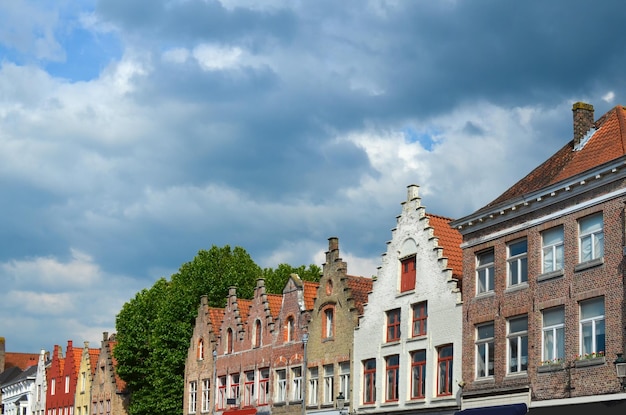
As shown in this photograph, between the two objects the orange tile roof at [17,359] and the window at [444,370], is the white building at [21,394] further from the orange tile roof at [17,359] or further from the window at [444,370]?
the window at [444,370]

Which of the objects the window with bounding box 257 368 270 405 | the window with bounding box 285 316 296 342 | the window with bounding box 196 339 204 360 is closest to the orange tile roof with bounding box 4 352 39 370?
the window with bounding box 196 339 204 360

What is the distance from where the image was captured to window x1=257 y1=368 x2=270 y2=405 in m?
57.4

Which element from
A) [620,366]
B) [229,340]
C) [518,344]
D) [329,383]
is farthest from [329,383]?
[620,366]

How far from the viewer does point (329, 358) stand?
2032 inches

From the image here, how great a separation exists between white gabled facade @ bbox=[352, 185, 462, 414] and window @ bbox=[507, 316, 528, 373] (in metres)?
3.25

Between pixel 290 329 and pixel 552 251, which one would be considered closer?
pixel 552 251

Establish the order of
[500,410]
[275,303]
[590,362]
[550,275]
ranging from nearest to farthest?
[590,362]
[550,275]
[500,410]
[275,303]

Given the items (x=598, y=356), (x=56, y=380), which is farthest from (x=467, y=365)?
(x=56, y=380)

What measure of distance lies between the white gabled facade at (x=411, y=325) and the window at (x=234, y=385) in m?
13.5

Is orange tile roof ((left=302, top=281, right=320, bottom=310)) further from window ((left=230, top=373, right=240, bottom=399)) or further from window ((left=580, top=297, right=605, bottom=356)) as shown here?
window ((left=580, top=297, right=605, bottom=356))

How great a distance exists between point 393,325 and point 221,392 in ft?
61.3

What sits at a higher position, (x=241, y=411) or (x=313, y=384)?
(x=313, y=384)

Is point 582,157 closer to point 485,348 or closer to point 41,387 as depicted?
point 485,348

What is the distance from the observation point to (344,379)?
50625 millimetres
